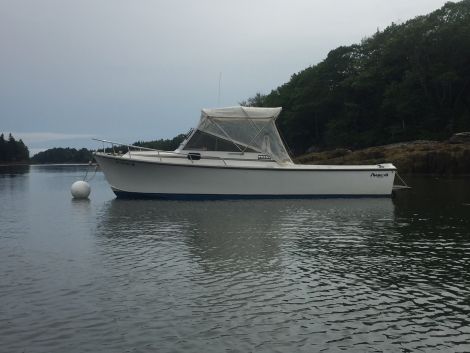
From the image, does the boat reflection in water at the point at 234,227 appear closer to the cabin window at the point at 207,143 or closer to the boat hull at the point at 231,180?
the boat hull at the point at 231,180

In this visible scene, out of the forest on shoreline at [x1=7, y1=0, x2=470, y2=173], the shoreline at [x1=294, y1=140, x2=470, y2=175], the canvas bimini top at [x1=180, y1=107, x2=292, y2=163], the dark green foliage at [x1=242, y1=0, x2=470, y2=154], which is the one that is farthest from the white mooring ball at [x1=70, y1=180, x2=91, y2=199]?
the dark green foliage at [x1=242, y1=0, x2=470, y2=154]

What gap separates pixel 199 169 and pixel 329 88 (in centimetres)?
5993

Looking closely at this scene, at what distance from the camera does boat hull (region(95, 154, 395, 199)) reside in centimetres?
2530

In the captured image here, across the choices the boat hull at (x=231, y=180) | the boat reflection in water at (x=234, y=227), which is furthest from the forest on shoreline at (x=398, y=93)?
the boat reflection in water at (x=234, y=227)

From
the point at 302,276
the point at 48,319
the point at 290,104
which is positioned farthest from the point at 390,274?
the point at 290,104

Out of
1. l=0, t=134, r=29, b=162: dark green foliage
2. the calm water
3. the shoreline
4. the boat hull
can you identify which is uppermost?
l=0, t=134, r=29, b=162: dark green foliage

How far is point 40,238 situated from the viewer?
15203 millimetres

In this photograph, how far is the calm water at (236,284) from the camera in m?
6.99

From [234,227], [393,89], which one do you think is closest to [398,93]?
[393,89]

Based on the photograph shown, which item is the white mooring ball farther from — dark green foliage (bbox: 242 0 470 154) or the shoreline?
dark green foliage (bbox: 242 0 470 154)

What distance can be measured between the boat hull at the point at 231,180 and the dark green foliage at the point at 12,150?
152 metres

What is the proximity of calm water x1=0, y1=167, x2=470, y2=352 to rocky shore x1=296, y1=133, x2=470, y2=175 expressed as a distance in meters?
25.4

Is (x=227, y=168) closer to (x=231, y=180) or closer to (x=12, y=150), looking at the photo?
(x=231, y=180)

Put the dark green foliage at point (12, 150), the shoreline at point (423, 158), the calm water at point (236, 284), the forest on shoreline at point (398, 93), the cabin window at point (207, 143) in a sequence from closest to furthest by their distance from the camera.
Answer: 1. the calm water at point (236, 284)
2. the cabin window at point (207, 143)
3. the shoreline at point (423, 158)
4. the forest on shoreline at point (398, 93)
5. the dark green foliage at point (12, 150)
